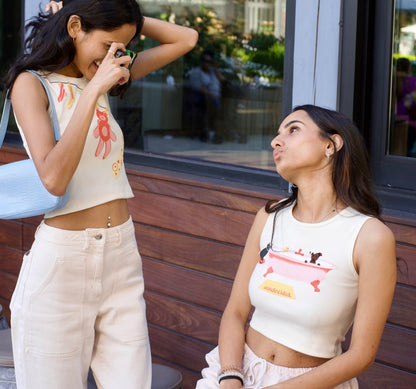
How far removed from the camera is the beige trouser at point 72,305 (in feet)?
6.54

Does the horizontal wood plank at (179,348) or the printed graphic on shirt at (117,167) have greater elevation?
the printed graphic on shirt at (117,167)

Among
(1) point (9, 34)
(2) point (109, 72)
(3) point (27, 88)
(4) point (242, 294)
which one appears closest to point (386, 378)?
(4) point (242, 294)

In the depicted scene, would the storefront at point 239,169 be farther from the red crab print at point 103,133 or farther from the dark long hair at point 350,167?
the red crab print at point 103,133

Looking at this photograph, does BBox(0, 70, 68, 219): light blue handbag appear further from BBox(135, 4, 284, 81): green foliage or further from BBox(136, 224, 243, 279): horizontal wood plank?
BBox(135, 4, 284, 81): green foliage

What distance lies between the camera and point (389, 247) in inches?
66.9

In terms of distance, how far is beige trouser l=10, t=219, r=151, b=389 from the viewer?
6.54 ft

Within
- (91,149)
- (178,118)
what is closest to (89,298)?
(91,149)

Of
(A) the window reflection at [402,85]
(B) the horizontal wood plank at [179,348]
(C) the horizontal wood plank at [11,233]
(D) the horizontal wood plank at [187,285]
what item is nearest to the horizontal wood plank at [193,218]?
(D) the horizontal wood plank at [187,285]

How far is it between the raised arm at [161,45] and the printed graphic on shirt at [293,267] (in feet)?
2.96

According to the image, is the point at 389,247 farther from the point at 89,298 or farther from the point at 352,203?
the point at 89,298

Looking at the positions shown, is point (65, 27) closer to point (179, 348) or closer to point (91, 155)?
point (91, 155)

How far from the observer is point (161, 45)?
2.46m

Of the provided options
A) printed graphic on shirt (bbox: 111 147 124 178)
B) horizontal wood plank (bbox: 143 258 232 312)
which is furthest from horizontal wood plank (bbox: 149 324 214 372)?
printed graphic on shirt (bbox: 111 147 124 178)

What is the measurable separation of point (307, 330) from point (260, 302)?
0.47 feet
